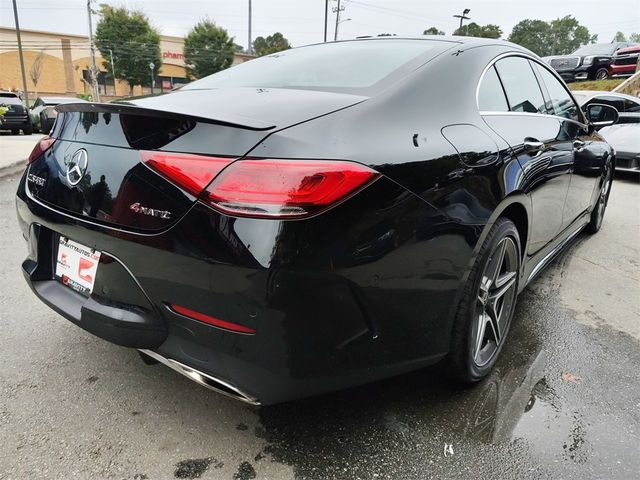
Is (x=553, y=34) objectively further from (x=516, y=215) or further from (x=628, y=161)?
(x=516, y=215)

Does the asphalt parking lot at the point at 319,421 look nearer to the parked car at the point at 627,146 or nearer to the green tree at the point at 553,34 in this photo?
the parked car at the point at 627,146

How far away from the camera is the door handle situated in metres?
2.34

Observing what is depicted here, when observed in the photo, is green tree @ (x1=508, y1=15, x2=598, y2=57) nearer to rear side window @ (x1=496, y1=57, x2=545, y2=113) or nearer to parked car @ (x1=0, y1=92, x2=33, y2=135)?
parked car @ (x1=0, y1=92, x2=33, y2=135)

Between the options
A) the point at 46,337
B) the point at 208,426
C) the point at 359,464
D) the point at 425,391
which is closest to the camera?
the point at 359,464

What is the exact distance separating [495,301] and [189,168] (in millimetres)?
1588

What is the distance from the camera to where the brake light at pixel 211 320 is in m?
1.43

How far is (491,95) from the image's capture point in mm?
2271

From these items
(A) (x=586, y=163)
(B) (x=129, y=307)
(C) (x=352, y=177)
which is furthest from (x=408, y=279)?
(A) (x=586, y=163)

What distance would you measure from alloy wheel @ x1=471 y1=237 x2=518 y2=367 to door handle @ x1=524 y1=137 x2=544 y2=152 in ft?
1.55

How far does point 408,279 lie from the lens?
1.61 metres

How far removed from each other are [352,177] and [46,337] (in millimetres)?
2039

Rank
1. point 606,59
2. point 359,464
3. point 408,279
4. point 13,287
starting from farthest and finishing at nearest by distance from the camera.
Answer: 1. point 606,59
2. point 13,287
3. point 359,464
4. point 408,279

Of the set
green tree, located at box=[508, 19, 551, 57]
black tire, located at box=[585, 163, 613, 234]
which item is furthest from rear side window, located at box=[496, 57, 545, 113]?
green tree, located at box=[508, 19, 551, 57]

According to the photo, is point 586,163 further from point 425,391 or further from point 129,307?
point 129,307
